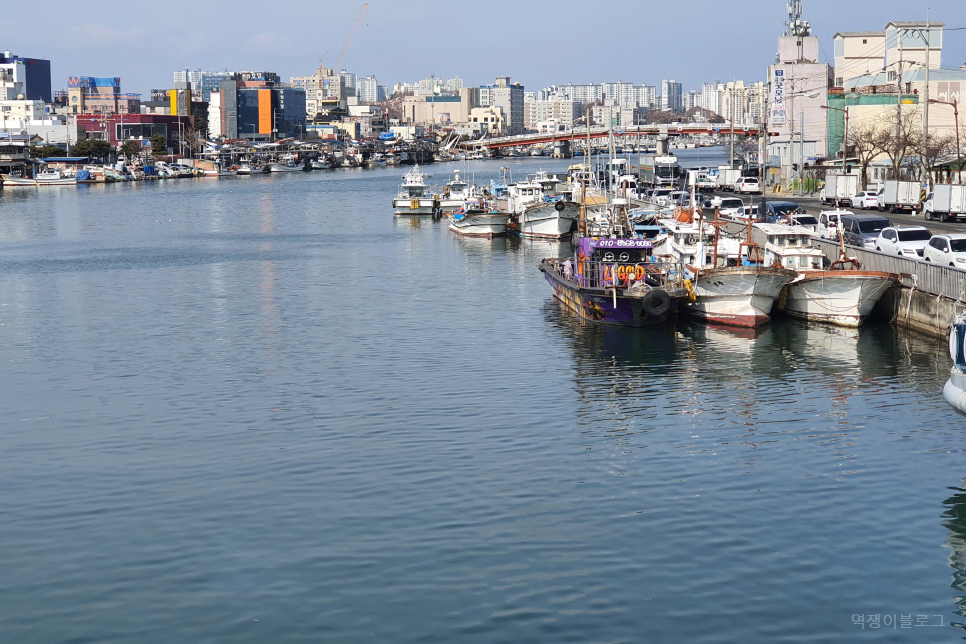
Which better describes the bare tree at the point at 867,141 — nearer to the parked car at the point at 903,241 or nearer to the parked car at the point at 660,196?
the parked car at the point at 660,196

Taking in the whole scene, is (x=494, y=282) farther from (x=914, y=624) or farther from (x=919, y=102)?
(x=919, y=102)

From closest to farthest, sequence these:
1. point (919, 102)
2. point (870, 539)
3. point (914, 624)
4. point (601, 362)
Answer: point (914, 624) → point (870, 539) → point (601, 362) → point (919, 102)

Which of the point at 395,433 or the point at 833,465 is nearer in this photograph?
the point at 833,465

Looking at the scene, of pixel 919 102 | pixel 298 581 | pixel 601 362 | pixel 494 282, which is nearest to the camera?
pixel 298 581

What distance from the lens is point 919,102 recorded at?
95875mm

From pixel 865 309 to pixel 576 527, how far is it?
2156 cm

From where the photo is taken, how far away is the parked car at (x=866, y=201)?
64.1m

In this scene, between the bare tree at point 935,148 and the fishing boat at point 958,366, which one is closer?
the fishing boat at point 958,366

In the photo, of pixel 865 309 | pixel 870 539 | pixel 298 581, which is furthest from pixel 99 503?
pixel 865 309

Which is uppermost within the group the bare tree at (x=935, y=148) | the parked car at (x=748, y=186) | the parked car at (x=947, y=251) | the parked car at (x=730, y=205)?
the bare tree at (x=935, y=148)

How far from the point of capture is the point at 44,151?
184 metres

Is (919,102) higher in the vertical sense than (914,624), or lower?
higher

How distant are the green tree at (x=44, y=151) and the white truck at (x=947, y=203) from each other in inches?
6207

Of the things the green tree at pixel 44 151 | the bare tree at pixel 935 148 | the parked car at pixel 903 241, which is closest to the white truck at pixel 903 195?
the bare tree at pixel 935 148
